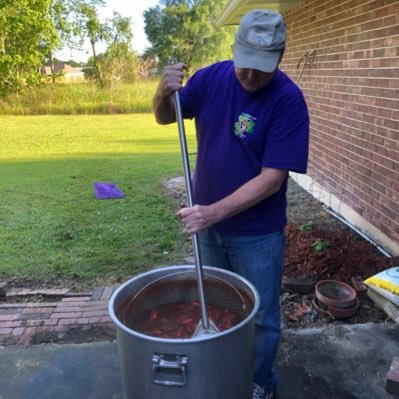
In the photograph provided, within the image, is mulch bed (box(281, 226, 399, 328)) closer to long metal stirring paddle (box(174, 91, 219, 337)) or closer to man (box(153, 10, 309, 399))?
man (box(153, 10, 309, 399))

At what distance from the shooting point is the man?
71.4 inches

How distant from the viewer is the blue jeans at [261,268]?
2.10 m

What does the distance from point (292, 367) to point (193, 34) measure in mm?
38385

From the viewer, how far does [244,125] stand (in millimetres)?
1951

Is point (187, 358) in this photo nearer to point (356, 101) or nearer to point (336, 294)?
point (336, 294)

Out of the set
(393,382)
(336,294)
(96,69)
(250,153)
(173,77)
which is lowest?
(336,294)

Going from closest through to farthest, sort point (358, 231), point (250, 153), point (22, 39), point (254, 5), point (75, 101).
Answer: point (250, 153) → point (358, 231) → point (254, 5) → point (75, 101) → point (22, 39)

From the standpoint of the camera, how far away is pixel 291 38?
730 centimetres

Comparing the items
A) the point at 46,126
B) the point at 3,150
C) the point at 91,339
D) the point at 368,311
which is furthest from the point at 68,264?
the point at 46,126

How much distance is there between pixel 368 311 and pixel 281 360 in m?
0.97

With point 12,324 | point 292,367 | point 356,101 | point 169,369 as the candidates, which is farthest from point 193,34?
point 169,369

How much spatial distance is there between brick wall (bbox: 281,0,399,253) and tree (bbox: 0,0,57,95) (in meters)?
16.7

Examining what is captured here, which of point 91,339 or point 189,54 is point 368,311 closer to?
point 91,339

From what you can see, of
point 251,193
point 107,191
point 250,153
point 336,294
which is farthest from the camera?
point 107,191
